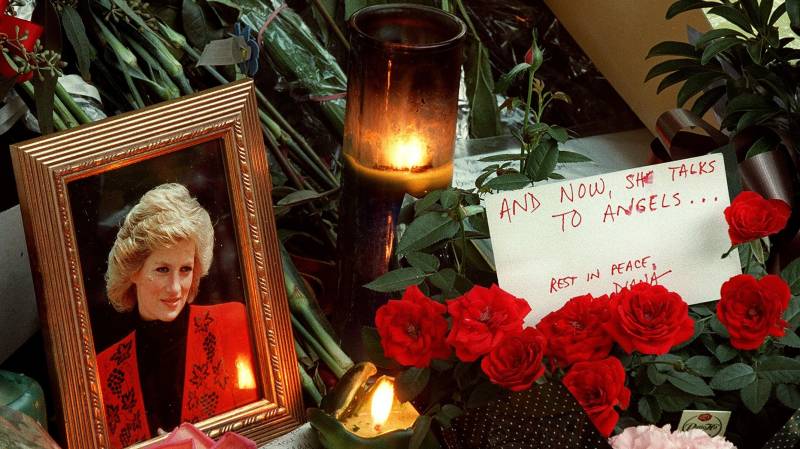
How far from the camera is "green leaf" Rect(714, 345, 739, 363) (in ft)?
2.19

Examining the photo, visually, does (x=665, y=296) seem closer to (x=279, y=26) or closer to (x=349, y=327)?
(x=349, y=327)

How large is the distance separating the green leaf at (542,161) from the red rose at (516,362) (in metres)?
0.18

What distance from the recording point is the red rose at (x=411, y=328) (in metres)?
0.60

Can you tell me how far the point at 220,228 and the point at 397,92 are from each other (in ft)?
0.61

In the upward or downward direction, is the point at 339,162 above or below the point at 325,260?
above

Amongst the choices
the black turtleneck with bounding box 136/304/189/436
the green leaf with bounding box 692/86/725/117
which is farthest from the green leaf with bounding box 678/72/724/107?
the black turtleneck with bounding box 136/304/189/436

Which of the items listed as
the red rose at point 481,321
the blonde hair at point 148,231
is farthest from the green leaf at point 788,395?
the blonde hair at point 148,231

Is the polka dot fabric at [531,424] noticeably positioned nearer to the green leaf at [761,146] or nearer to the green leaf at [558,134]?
the green leaf at [558,134]

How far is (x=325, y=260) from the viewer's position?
0.96 m

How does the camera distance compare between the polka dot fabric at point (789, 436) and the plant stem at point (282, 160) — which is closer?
the polka dot fabric at point (789, 436)

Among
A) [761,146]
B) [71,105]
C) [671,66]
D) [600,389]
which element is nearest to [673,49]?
A: [671,66]

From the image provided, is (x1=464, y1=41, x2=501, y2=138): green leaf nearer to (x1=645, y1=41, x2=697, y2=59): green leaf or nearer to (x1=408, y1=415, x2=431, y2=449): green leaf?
(x1=645, y1=41, x2=697, y2=59): green leaf

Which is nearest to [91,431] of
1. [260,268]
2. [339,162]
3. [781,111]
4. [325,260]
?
[260,268]

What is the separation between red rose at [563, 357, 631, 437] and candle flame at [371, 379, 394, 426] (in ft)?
0.49
